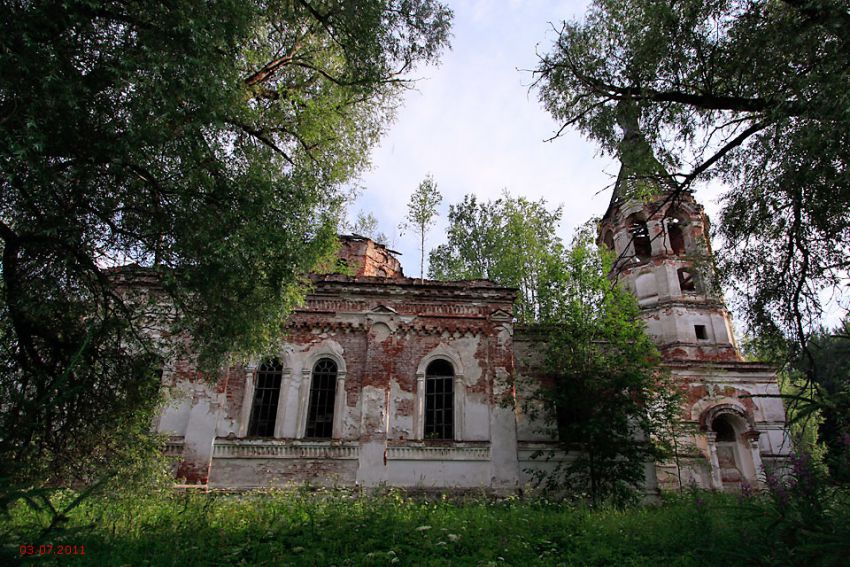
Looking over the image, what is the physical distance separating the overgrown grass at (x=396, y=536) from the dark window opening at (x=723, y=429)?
11225 mm

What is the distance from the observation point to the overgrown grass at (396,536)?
5.72 meters

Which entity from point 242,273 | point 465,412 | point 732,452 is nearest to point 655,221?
point 732,452

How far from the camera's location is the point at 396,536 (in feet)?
22.9

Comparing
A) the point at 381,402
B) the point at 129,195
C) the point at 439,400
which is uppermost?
the point at 129,195

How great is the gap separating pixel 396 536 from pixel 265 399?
25.5 feet

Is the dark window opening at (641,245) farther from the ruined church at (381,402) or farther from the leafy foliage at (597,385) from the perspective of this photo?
the ruined church at (381,402)

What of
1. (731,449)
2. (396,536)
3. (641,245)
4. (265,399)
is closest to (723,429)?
(731,449)

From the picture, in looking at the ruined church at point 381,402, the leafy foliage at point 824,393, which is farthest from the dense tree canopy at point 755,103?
the ruined church at point 381,402

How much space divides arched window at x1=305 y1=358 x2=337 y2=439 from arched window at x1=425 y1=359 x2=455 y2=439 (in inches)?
100

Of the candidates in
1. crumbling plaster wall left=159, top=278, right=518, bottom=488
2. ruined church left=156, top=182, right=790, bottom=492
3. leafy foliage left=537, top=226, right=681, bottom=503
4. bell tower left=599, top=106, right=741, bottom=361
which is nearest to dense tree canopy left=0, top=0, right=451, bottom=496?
ruined church left=156, top=182, right=790, bottom=492

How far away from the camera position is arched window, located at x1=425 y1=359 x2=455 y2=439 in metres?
13.6

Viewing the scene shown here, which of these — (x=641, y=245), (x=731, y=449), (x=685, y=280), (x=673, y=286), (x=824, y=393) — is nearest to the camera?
(x=824, y=393)

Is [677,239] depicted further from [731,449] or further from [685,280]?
[731,449]

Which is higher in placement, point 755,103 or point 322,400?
point 755,103
